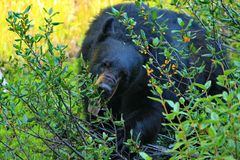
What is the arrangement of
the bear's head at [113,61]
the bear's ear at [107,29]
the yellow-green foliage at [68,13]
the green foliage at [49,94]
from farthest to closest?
the yellow-green foliage at [68,13], the bear's ear at [107,29], the bear's head at [113,61], the green foliage at [49,94]

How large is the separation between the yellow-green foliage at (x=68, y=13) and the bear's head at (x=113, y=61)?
4.00 m

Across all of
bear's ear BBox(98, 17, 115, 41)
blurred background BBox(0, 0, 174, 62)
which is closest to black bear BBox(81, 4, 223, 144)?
bear's ear BBox(98, 17, 115, 41)

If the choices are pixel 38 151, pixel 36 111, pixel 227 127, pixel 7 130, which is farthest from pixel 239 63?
pixel 7 130

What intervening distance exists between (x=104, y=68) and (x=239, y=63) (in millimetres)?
2129

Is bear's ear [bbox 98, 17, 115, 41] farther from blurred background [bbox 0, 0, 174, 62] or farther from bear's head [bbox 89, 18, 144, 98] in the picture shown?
blurred background [bbox 0, 0, 174, 62]

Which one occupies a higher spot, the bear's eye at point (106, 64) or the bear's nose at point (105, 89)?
the bear's eye at point (106, 64)

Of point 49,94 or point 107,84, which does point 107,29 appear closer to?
point 107,84

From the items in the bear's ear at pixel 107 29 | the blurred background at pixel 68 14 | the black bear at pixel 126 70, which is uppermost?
the bear's ear at pixel 107 29

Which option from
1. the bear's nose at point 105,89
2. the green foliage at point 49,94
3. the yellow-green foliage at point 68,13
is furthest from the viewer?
the yellow-green foliage at point 68,13

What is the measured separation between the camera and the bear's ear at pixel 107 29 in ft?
19.0

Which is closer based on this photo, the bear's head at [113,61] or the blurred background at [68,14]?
the bear's head at [113,61]

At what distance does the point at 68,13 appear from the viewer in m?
10.3

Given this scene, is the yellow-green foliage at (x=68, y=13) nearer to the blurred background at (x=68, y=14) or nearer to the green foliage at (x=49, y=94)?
the blurred background at (x=68, y=14)

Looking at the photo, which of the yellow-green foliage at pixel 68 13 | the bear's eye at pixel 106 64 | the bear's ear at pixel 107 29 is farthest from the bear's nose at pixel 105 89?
the yellow-green foliage at pixel 68 13
